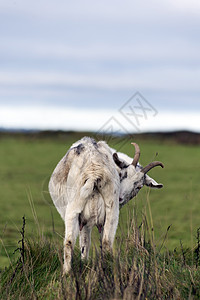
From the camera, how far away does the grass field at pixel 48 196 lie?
25.9 ft

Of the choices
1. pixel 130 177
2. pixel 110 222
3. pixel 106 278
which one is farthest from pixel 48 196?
pixel 106 278

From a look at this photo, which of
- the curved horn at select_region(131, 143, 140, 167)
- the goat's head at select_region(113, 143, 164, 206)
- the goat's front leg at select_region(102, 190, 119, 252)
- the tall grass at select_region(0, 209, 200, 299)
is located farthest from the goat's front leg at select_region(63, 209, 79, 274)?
the curved horn at select_region(131, 143, 140, 167)

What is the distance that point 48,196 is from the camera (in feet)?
51.8

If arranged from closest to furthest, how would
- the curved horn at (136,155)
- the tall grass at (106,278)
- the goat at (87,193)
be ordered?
the tall grass at (106,278) → the goat at (87,193) → the curved horn at (136,155)

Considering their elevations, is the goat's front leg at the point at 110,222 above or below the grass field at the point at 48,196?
→ below

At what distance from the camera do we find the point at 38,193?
1873 cm

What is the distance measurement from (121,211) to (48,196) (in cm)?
907

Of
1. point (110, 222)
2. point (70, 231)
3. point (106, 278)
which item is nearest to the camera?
point (106, 278)

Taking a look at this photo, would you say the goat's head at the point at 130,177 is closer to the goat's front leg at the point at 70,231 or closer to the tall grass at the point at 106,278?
the tall grass at the point at 106,278

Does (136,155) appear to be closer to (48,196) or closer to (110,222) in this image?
(110,222)

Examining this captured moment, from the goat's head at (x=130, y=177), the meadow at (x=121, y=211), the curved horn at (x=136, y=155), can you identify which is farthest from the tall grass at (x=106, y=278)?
the curved horn at (x=136, y=155)

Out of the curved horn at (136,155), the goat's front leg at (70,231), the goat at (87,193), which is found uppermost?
the curved horn at (136,155)

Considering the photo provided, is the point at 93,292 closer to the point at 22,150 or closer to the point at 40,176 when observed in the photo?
the point at 40,176

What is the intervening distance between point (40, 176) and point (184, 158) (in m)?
10.4
